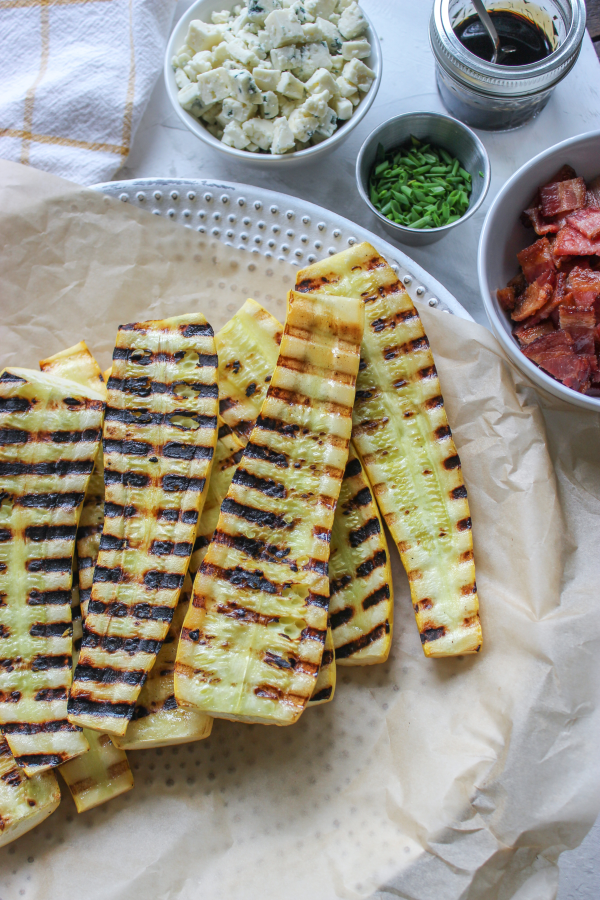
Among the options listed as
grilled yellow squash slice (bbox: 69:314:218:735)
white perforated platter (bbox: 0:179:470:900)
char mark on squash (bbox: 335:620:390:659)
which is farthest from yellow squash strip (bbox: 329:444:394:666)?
grilled yellow squash slice (bbox: 69:314:218:735)

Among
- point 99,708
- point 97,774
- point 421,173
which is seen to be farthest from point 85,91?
point 97,774

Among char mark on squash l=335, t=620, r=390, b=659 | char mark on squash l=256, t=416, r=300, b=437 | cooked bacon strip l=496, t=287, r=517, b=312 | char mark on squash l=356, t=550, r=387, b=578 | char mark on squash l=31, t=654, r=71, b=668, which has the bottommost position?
char mark on squash l=335, t=620, r=390, b=659

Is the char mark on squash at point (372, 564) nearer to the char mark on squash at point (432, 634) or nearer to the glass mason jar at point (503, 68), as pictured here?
the char mark on squash at point (432, 634)

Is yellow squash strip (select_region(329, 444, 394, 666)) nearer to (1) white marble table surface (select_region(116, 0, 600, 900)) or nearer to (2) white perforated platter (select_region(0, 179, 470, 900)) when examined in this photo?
(2) white perforated platter (select_region(0, 179, 470, 900))

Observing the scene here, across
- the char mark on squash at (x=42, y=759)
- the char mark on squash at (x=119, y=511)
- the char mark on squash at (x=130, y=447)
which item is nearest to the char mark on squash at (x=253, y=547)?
the char mark on squash at (x=119, y=511)

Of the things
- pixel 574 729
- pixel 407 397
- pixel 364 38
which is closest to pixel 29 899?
pixel 574 729
